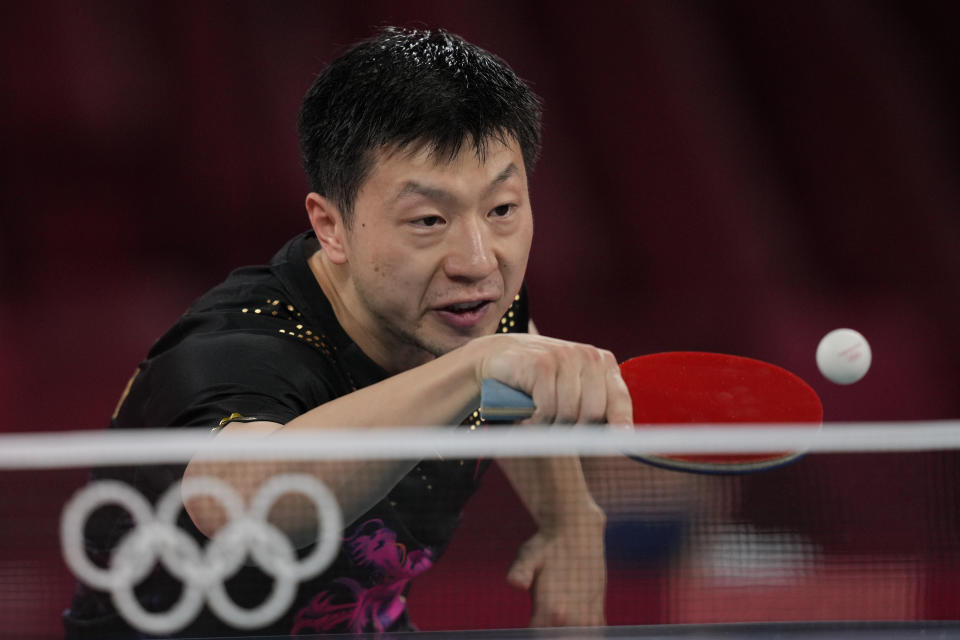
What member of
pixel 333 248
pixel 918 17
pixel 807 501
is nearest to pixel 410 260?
pixel 333 248

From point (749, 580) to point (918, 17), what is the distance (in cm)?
466

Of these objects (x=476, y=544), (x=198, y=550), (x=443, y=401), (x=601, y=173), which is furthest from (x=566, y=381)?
(x=601, y=173)

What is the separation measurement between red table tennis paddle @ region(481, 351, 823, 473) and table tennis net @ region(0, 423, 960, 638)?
83 mm

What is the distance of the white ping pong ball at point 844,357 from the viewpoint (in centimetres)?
212

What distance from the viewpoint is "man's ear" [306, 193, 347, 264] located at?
1.73 metres

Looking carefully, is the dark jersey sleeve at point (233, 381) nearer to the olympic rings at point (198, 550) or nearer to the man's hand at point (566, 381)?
the olympic rings at point (198, 550)

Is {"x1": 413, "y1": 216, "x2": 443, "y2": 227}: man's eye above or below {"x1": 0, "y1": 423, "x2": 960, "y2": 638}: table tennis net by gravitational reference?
above

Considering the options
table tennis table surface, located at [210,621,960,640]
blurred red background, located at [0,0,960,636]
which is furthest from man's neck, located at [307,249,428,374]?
blurred red background, located at [0,0,960,636]

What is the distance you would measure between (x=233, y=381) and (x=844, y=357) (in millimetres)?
1224

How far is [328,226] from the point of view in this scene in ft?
5.80

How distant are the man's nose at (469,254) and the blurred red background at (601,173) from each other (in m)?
3.36

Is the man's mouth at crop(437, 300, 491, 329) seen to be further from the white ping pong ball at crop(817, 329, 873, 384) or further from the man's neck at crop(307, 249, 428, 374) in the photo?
the white ping pong ball at crop(817, 329, 873, 384)

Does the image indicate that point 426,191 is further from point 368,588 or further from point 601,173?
point 601,173

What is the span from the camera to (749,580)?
171 centimetres
